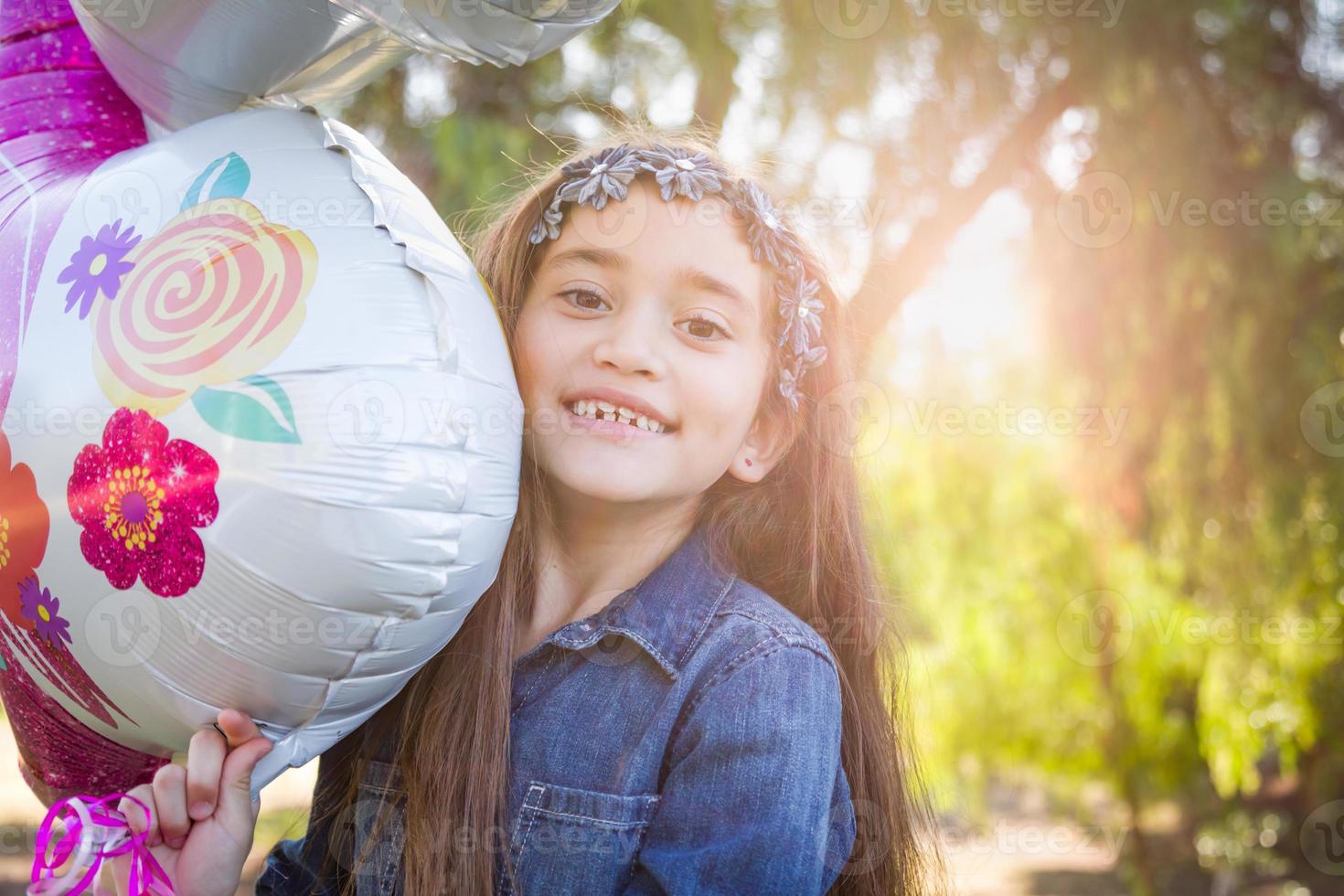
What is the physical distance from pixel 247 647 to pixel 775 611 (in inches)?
25.2

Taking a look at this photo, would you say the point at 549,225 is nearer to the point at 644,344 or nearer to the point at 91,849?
the point at 644,344

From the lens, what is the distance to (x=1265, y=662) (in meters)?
4.09

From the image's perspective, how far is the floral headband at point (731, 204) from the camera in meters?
1.43

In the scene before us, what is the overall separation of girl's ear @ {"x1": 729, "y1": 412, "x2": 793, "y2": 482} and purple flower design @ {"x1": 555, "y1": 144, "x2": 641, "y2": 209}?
→ 376 mm

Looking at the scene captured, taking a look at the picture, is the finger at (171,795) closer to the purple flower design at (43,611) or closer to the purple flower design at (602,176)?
the purple flower design at (43,611)

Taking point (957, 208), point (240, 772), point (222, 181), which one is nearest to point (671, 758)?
point (240, 772)

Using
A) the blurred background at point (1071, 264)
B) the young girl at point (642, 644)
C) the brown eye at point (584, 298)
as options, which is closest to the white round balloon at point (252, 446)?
the young girl at point (642, 644)

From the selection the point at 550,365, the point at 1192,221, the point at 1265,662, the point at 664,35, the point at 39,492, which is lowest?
the point at 1265,662

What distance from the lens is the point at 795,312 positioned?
4.92 ft

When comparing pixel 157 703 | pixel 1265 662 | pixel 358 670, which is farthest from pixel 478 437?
pixel 1265 662

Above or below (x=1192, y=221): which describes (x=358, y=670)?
below

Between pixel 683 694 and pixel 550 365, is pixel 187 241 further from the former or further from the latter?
pixel 683 694

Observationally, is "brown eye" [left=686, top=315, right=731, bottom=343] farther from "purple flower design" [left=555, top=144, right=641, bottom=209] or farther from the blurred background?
the blurred background

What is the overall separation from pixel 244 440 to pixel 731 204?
0.70 m
